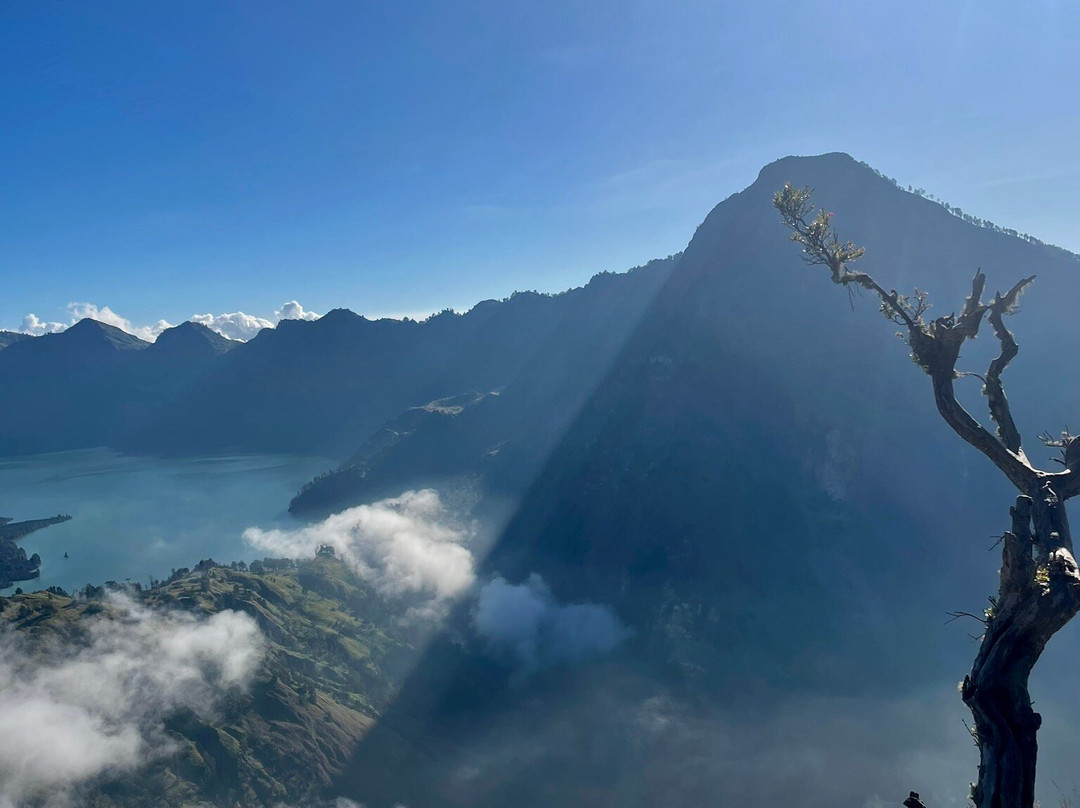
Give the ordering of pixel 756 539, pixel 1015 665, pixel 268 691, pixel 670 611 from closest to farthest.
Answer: pixel 1015 665 → pixel 268 691 → pixel 670 611 → pixel 756 539

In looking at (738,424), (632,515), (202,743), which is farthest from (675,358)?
(202,743)

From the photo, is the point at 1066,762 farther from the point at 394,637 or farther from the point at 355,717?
the point at 394,637

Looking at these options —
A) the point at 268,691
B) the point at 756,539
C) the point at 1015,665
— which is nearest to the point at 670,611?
the point at 756,539

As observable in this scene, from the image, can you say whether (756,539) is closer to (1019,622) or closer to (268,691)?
(268,691)

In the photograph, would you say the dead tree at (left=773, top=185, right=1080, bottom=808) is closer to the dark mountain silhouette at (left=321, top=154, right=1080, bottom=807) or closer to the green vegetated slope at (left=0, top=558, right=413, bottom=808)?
the dark mountain silhouette at (left=321, top=154, right=1080, bottom=807)

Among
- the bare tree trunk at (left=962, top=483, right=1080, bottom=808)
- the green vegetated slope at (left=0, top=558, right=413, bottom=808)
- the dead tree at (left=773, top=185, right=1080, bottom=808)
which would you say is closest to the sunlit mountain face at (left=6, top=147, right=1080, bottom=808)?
the green vegetated slope at (left=0, top=558, right=413, bottom=808)

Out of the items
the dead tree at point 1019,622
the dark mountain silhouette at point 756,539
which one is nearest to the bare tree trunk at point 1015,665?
the dead tree at point 1019,622
